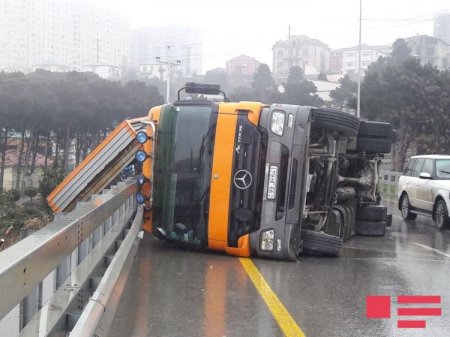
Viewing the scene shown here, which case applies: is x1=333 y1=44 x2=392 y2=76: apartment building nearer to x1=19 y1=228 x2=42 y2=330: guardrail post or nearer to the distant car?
the distant car

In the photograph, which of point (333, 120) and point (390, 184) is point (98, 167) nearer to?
point (333, 120)

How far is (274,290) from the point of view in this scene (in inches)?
261

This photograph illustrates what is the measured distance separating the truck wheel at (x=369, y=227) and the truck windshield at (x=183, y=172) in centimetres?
435

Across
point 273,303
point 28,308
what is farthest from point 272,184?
point 28,308

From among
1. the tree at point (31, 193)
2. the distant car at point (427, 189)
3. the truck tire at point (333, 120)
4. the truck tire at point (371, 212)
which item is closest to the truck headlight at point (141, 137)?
the truck tire at point (333, 120)

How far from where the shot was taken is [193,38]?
261 feet

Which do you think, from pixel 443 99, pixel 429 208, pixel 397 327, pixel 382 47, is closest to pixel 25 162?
pixel 443 99

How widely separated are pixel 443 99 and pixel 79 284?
32615mm

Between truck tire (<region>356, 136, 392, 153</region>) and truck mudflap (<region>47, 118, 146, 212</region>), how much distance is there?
423 centimetres

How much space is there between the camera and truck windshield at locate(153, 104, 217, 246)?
816 centimetres

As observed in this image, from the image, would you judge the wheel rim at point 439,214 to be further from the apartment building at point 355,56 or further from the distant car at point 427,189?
the apartment building at point 355,56

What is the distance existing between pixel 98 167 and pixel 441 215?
7.91 metres

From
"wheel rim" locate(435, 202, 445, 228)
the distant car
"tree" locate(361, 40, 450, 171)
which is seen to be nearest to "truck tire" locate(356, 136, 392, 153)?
the distant car

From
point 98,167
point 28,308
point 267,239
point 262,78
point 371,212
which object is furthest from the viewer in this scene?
point 262,78
